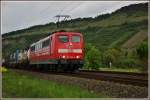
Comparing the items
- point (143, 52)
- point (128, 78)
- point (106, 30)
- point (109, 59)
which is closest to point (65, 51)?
point (143, 52)

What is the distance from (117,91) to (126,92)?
61cm

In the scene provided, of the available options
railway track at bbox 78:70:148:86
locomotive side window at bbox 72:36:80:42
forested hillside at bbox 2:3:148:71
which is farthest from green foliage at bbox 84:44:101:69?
forested hillside at bbox 2:3:148:71

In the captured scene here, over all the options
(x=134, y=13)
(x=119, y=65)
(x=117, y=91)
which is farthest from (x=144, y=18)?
(x=117, y=91)

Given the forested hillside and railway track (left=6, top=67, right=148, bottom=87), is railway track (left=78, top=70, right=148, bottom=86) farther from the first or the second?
the forested hillside

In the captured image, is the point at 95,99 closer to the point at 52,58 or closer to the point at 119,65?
the point at 52,58

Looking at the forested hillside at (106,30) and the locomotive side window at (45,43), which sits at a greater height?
the forested hillside at (106,30)

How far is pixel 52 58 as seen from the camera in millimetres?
29484

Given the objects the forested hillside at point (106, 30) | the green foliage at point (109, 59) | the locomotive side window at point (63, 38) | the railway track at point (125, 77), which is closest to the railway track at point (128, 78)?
the railway track at point (125, 77)

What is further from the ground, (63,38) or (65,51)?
(63,38)

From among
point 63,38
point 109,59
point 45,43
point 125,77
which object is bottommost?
point 125,77

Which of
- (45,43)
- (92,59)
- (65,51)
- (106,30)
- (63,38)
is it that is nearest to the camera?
(65,51)

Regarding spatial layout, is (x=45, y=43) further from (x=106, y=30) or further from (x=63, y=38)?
(x=106, y=30)

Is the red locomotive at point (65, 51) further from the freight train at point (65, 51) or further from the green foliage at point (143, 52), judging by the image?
the green foliage at point (143, 52)

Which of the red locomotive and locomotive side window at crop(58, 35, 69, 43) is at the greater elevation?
locomotive side window at crop(58, 35, 69, 43)
